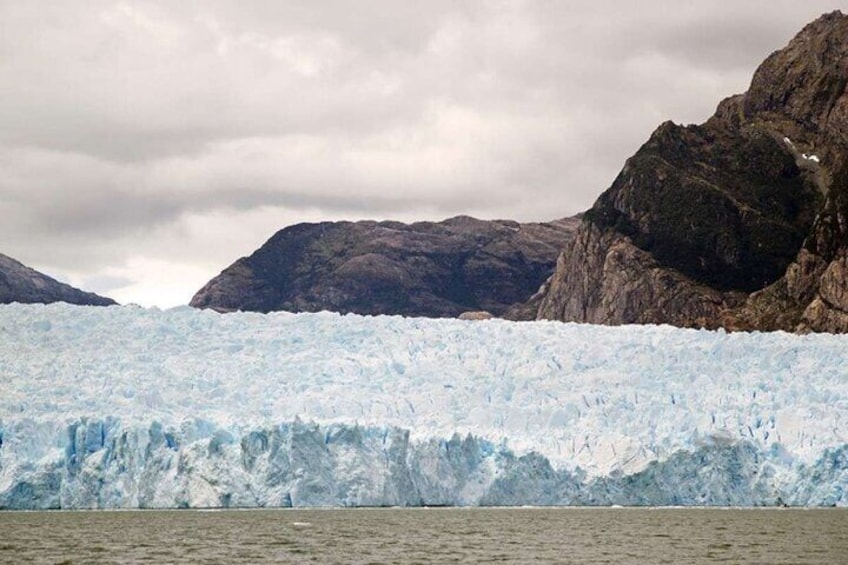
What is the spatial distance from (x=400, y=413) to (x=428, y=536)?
8.96 m

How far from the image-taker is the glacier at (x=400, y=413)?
3959 centimetres

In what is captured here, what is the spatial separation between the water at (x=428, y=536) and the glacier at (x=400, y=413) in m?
1.09

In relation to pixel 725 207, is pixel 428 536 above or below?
below

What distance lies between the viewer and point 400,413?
142 feet

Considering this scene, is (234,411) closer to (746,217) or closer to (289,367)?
(289,367)

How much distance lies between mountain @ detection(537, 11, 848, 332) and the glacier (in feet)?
253

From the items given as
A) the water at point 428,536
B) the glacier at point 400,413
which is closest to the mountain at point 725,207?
the glacier at point 400,413

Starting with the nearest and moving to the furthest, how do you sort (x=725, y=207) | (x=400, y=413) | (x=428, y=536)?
(x=428, y=536) → (x=400, y=413) → (x=725, y=207)

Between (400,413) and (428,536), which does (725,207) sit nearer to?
(400,413)

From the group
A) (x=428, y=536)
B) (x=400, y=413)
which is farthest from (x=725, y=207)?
(x=428, y=536)

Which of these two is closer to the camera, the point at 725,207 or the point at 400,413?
the point at 400,413

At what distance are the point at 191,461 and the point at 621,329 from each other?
1808 centimetres

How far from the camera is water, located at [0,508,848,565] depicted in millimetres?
29516

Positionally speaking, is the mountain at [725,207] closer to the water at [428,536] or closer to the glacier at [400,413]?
the glacier at [400,413]
